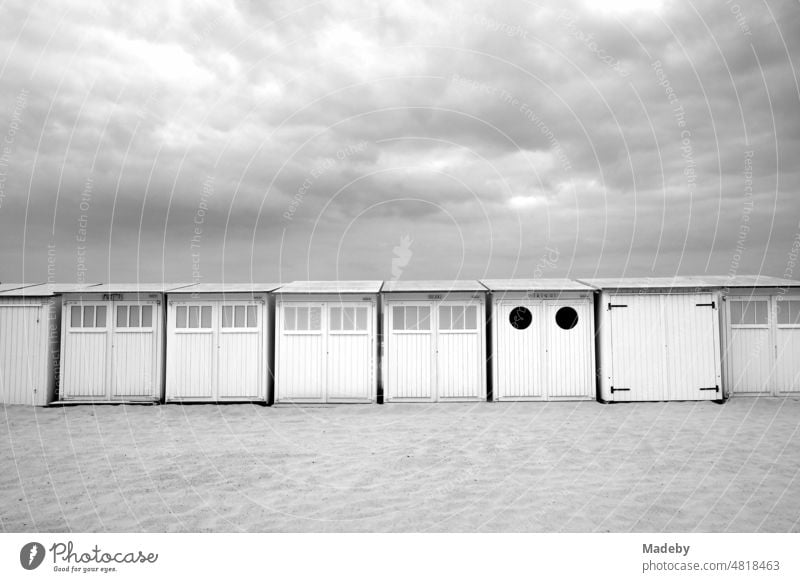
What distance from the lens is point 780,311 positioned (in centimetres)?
1523

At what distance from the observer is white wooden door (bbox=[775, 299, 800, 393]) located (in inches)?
596

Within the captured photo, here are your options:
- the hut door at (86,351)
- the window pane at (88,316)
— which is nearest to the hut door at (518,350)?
the hut door at (86,351)

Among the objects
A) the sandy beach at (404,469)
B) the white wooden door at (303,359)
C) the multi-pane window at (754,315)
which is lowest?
the sandy beach at (404,469)

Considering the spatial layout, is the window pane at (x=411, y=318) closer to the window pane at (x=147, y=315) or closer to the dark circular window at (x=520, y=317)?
the dark circular window at (x=520, y=317)

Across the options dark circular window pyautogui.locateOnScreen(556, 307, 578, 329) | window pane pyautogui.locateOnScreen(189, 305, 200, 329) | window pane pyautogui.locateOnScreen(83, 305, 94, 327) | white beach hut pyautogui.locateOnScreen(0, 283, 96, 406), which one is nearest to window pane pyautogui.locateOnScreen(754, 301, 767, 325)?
dark circular window pyautogui.locateOnScreen(556, 307, 578, 329)

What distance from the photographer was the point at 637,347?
47.8 feet

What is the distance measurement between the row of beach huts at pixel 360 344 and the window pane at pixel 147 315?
4 cm

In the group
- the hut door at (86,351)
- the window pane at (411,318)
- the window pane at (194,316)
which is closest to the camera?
the hut door at (86,351)

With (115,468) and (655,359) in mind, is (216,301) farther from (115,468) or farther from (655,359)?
(655,359)

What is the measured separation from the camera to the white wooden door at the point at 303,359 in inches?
574

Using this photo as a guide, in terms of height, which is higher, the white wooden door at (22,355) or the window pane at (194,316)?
the window pane at (194,316)

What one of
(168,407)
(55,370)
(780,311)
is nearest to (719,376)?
(780,311)

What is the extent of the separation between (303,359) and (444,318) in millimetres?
4207

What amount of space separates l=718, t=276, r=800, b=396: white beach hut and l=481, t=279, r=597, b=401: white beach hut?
4306 millimetres
